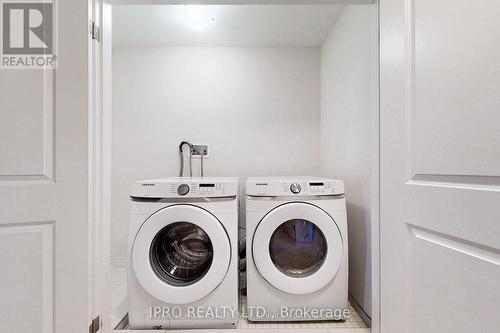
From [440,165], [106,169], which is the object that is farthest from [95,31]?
[440,165]

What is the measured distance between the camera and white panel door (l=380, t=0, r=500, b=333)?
0.63 meters

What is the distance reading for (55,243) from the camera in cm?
100

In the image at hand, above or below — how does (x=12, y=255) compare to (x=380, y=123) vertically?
below

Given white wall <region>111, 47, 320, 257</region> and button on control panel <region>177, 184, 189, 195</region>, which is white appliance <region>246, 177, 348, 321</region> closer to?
button on control panel <region>177, 184, 189, 195</region>

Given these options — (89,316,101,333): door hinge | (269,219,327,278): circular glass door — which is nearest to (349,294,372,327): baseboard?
(269,219,327,278): circular glass door

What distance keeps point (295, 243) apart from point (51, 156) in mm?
1268

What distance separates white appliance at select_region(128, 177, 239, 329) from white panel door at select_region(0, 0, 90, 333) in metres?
0.32

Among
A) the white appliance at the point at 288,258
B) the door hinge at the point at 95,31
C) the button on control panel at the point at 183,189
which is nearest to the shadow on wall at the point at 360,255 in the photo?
the white appliance at the point at 288,258

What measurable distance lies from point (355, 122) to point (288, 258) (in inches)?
38.1

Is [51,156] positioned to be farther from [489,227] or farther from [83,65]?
[489,227]

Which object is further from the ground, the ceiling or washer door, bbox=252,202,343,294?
the ceiling

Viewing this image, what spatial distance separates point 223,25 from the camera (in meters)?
2.01

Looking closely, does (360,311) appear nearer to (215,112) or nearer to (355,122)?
(355,122)

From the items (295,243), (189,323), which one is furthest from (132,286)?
(295,243)
